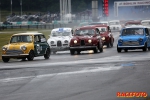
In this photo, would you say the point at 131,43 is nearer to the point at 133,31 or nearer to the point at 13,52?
the point at 133,31

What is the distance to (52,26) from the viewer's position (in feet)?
289

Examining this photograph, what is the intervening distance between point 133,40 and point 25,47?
7.18 meters

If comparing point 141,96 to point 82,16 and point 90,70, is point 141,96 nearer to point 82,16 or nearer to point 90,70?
point 90,70

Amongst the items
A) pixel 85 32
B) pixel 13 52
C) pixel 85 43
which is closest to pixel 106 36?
pixel 85 32

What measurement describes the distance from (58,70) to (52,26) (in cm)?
6784

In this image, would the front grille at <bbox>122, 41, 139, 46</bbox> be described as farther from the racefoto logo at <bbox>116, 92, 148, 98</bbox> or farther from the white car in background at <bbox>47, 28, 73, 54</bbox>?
the racefoto logo at <bbox>116, 92, 148, 98</bbox>

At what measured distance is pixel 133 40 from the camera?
105 feet

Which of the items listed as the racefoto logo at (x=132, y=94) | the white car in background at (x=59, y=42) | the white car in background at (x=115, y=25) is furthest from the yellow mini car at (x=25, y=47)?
the white car in background at (x=115, y=25)

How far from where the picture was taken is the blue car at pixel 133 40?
32.0 m

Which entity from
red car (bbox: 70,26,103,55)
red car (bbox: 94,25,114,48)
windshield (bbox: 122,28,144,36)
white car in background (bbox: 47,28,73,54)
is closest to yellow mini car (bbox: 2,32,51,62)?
red car (bbox: 70,26,103,55)

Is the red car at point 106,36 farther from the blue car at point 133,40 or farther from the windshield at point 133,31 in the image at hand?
the blue car at point 133,40

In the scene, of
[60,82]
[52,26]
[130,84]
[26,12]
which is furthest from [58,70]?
[26,12]

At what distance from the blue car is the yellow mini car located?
4814 mm

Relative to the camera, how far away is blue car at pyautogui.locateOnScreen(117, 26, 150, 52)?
3202 cm
